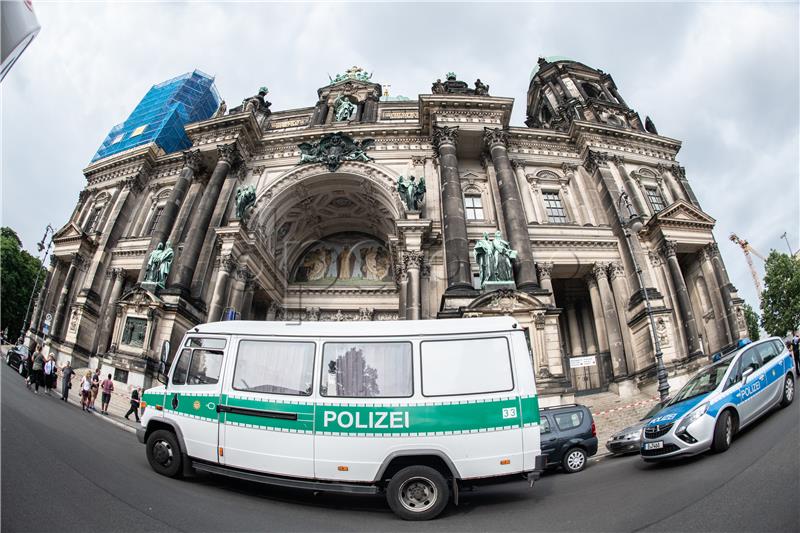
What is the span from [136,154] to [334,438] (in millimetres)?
28006

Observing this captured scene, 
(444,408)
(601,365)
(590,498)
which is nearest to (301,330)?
(444,408)

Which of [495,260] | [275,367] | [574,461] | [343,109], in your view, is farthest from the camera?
[343,109]

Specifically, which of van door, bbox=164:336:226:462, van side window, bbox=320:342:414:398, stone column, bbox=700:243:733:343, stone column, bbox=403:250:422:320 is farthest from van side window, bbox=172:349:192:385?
stone column, bbox=700:243:733:343

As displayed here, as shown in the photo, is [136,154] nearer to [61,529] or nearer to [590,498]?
[61,529]

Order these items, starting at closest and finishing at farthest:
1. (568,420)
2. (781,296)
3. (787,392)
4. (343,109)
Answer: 1. (787,392)
2. (568,420)
3. (343,109)
4. (781,296)

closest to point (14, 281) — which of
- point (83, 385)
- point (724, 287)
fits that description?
point (83, 385)

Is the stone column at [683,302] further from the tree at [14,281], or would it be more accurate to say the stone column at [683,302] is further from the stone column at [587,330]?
the tree at [14,281]

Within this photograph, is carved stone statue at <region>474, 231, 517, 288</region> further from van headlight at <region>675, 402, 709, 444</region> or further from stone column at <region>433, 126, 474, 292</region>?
van headlight at <region>675, 402, 709, 444</region>

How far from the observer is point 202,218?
18.7 metres

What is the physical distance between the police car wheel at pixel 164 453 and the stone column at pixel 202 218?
12.5 m

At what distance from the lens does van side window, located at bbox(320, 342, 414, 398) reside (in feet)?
16.6

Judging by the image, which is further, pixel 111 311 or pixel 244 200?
pixel 111 311

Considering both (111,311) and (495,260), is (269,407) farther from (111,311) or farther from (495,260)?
(111,311)

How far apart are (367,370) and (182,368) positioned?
3013mm
